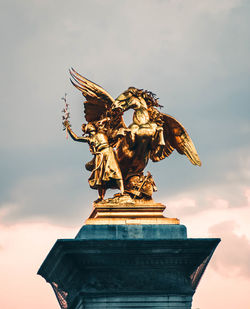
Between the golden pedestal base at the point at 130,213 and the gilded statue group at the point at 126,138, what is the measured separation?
2.30ft

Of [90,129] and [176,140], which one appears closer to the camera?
[90,129]

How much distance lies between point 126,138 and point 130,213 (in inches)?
105

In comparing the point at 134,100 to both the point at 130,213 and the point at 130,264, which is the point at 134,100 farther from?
the point at 130,264

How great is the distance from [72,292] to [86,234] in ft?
7.12

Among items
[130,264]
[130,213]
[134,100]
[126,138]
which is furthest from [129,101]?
[130,264]

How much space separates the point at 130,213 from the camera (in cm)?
2505

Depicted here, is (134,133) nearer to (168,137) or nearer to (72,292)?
(168,137)

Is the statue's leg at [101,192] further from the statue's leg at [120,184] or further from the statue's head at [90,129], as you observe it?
the statue's head at [90,129]

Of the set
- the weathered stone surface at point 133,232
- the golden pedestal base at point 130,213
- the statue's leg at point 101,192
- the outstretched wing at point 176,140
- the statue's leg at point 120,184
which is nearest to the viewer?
the weathered stone surface at point 133,232

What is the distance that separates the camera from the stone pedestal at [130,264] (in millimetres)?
23672

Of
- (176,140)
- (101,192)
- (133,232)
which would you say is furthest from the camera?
(176,140)

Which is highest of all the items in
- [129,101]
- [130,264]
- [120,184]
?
[129,101]

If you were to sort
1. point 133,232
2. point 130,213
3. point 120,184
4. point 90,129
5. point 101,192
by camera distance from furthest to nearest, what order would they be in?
point 90,129, point 101,192, point 120,184, point 130,213, point 133,232

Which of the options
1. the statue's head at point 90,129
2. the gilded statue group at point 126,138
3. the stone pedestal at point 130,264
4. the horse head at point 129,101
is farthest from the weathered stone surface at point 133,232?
the horse head at point 129,101
